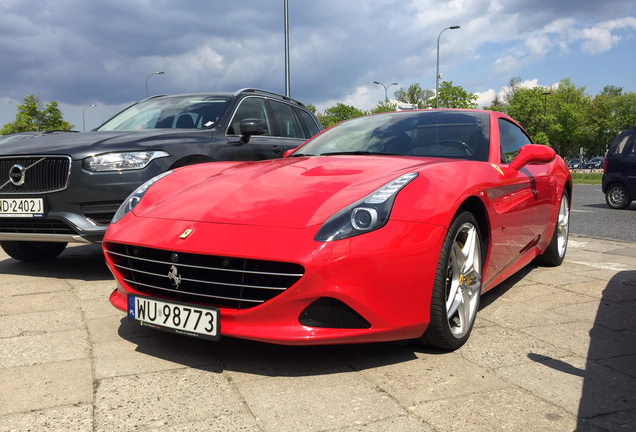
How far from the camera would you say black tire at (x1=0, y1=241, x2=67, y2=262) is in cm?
508

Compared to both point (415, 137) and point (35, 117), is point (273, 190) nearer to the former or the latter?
point (415, 137)

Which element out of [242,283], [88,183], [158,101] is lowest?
[242,283]

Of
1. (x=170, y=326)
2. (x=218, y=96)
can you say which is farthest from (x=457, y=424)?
(x=218, y=96)

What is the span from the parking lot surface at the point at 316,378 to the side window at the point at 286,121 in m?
3.38

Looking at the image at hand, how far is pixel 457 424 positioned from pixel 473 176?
1454 millimetres

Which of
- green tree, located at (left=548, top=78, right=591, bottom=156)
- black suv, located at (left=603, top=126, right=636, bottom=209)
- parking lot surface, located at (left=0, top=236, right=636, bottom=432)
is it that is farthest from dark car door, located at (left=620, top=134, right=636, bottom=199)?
green tree, located at (left=548, top=78, right=591, bottom=156)

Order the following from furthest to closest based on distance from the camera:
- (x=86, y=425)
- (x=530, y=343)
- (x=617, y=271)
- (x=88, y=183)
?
(x=617, y=271), (x=88, y=183), (x=530, y=343), (x=86, y=425)

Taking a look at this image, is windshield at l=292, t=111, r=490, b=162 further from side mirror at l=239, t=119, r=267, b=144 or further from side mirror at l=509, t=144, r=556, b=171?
side mirror at l=239, t=119, r=267, b=144

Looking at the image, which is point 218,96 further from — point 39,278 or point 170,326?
point 170,326

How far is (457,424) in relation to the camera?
2.01 metres

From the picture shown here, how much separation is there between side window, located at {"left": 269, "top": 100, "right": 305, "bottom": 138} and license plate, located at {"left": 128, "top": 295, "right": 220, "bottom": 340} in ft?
13.2

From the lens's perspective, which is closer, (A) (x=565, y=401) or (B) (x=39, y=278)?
(A) (x=565, y=401)

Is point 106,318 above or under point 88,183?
under

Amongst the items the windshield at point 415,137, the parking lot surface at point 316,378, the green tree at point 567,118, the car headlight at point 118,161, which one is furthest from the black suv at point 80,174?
the green tree at point 567,118
